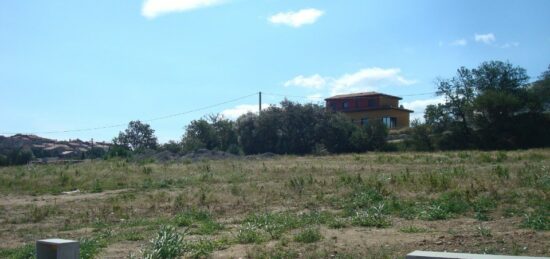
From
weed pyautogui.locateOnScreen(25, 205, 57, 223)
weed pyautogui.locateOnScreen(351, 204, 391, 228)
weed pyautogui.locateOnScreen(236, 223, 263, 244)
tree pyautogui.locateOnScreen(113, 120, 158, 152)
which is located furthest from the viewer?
tree pyautogui.locateOnScreen(113, 120, 158, 152)

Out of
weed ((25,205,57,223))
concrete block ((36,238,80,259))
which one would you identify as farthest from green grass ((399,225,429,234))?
weed ((25,205,57,223))

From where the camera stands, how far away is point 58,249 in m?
6.38

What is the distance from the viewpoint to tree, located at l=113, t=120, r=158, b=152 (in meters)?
117

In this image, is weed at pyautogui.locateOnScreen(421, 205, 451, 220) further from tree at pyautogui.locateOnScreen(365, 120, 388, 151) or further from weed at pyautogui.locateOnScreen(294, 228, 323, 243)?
tree at pyautogui.locateOnScreen(365, 120, 388, 151)

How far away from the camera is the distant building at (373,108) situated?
94.6 m

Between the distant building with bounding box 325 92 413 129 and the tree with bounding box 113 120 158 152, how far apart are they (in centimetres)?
4134

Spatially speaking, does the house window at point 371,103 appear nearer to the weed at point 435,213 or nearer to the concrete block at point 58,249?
the weed at point 435,213

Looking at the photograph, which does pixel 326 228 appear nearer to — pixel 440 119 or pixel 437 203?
pixel 437 203

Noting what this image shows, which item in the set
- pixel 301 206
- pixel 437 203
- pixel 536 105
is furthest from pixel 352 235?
pixel 536 105

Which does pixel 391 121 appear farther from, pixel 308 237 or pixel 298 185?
pixel 308 237

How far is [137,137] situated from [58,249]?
380ft

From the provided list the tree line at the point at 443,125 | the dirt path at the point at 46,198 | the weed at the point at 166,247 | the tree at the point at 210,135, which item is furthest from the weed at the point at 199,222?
the tree at the point at 210,135

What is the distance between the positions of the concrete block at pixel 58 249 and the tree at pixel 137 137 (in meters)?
113

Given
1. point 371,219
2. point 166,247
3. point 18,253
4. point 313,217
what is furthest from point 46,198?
point 166,247
